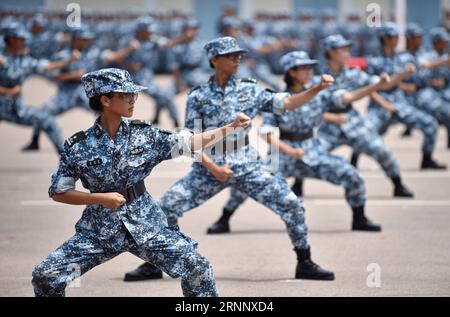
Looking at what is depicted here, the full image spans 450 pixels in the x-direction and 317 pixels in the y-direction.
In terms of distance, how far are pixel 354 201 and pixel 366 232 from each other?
336mm

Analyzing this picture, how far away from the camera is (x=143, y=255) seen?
25.3 ft

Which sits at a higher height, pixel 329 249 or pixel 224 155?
pixel 224 155

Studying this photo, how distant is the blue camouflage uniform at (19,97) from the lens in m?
16.7

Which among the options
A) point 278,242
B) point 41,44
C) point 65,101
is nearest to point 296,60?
point 278,242

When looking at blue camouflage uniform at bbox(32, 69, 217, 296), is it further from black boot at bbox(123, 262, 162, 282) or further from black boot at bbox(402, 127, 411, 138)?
black boot at bbox(402, 127, 411, 138)

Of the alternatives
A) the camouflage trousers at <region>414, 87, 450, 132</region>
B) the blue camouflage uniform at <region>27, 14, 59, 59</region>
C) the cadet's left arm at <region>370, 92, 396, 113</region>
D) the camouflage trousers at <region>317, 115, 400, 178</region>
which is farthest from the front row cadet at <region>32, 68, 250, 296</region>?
the blue camouflage uniform at <region>27, 14, 59, 59</region>

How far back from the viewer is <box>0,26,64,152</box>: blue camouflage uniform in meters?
16.7

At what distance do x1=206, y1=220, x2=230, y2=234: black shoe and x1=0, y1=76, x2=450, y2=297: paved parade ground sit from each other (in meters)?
0.08

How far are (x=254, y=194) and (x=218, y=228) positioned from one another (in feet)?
7.84

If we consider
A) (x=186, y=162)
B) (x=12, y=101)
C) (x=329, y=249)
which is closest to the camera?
(x=329, y=249)

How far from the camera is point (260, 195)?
392 inches

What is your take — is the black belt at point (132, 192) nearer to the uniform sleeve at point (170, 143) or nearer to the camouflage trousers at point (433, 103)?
the uniform sleeve at point (170, 143)
